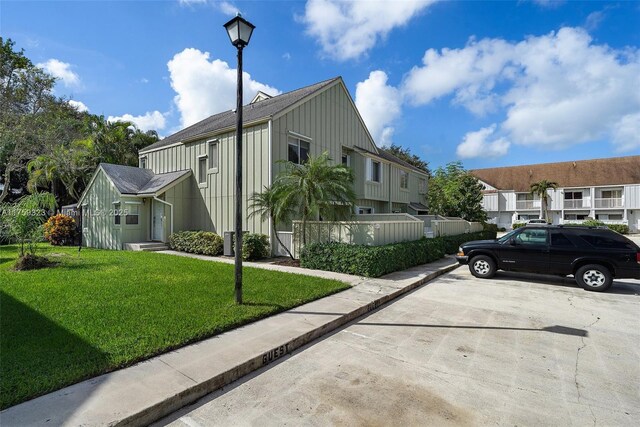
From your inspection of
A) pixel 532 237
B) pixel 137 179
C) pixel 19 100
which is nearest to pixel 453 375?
pixel 532 237

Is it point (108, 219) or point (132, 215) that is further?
point (108, 219)

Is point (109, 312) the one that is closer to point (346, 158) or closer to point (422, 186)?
point (346, 158)

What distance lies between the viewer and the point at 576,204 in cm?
3847

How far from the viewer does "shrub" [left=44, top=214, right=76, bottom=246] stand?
56.2 ft

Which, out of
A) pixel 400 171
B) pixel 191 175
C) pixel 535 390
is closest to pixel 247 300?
pixel 535 390

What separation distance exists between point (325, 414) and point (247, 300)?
3.50 m

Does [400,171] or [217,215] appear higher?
[400,171]

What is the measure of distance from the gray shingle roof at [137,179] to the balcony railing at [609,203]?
151 feet

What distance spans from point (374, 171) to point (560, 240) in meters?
11.8

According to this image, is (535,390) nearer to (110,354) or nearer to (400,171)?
(110,354)

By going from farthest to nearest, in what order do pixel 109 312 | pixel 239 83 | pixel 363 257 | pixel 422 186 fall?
pixel 422 186
pixel 363 257
pixel 239 83
pixel 109 312

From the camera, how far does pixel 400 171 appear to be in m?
22.8

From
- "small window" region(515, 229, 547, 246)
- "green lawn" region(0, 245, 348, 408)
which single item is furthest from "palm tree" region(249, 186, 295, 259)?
"small window" region(515, 229, 547, 246)

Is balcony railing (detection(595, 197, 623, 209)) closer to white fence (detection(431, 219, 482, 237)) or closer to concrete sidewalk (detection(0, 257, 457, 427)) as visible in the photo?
white fence (detection(431, 219, 482, 237))
